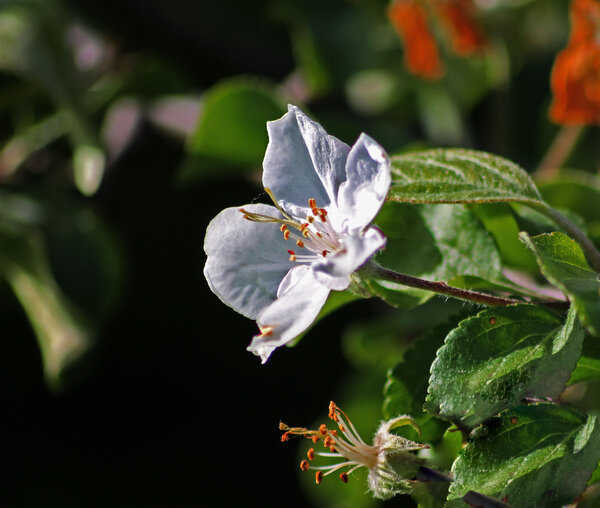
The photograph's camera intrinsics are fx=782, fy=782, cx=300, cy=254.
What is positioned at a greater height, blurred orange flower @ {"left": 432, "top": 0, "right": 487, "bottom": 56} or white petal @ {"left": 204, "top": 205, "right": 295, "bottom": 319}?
white petal @ {"left": 204, "top": 205, "right": 295, "bottom": 319}

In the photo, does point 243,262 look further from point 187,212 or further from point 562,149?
point 187,212

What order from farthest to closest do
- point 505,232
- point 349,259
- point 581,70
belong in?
point 581,70 → point 505,232 → point 349,259

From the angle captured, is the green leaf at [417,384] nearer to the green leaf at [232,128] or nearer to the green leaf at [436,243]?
the green leaf at [436,243]

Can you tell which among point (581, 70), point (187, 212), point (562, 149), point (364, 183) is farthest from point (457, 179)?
point (187, 212)

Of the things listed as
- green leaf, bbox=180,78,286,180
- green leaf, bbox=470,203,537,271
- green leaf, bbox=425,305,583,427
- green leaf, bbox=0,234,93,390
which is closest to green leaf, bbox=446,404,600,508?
green leaf, bbox=425,305,583,427

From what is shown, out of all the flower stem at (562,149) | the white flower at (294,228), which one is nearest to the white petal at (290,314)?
the white flower at (294,228)

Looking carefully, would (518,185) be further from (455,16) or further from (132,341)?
(132,341)

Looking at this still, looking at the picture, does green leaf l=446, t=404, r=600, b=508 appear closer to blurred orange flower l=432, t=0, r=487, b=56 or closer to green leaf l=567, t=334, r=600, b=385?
green leaf l=567, t=334, r=600, b=385
